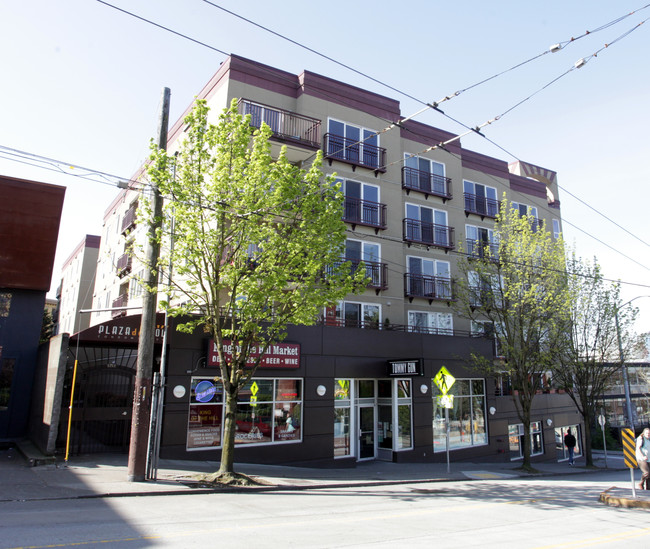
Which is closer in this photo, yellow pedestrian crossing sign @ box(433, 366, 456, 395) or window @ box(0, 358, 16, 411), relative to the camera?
yellow pedestrian crossing sign @ box(433, 366, 456, 395)

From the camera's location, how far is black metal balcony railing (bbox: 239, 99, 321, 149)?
20.1m

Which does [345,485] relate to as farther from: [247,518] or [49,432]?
[49,432]

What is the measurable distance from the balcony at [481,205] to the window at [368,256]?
7.82 m

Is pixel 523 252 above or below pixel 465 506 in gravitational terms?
above

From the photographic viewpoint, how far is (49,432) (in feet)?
46.8

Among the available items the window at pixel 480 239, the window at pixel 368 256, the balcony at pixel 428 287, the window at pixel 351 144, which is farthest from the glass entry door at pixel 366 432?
the window at pixel 351 144

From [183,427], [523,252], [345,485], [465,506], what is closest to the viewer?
[465,506]

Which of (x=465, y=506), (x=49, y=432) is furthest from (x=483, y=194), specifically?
(x=49, y=432)

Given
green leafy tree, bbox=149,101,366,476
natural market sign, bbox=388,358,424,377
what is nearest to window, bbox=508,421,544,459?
natural market sign, bbox=388,358,424,377

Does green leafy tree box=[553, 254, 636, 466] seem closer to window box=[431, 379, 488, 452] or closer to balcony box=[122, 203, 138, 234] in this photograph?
window box=[431, 379, 488, 452]

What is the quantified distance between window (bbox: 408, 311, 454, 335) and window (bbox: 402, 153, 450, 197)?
6.30m

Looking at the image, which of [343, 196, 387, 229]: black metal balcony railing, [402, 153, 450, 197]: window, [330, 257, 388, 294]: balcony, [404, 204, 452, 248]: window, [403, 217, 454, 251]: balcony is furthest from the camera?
[402, 153, 450, 197]: window

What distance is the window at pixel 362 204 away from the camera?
22938 mm

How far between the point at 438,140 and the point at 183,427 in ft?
65.1
